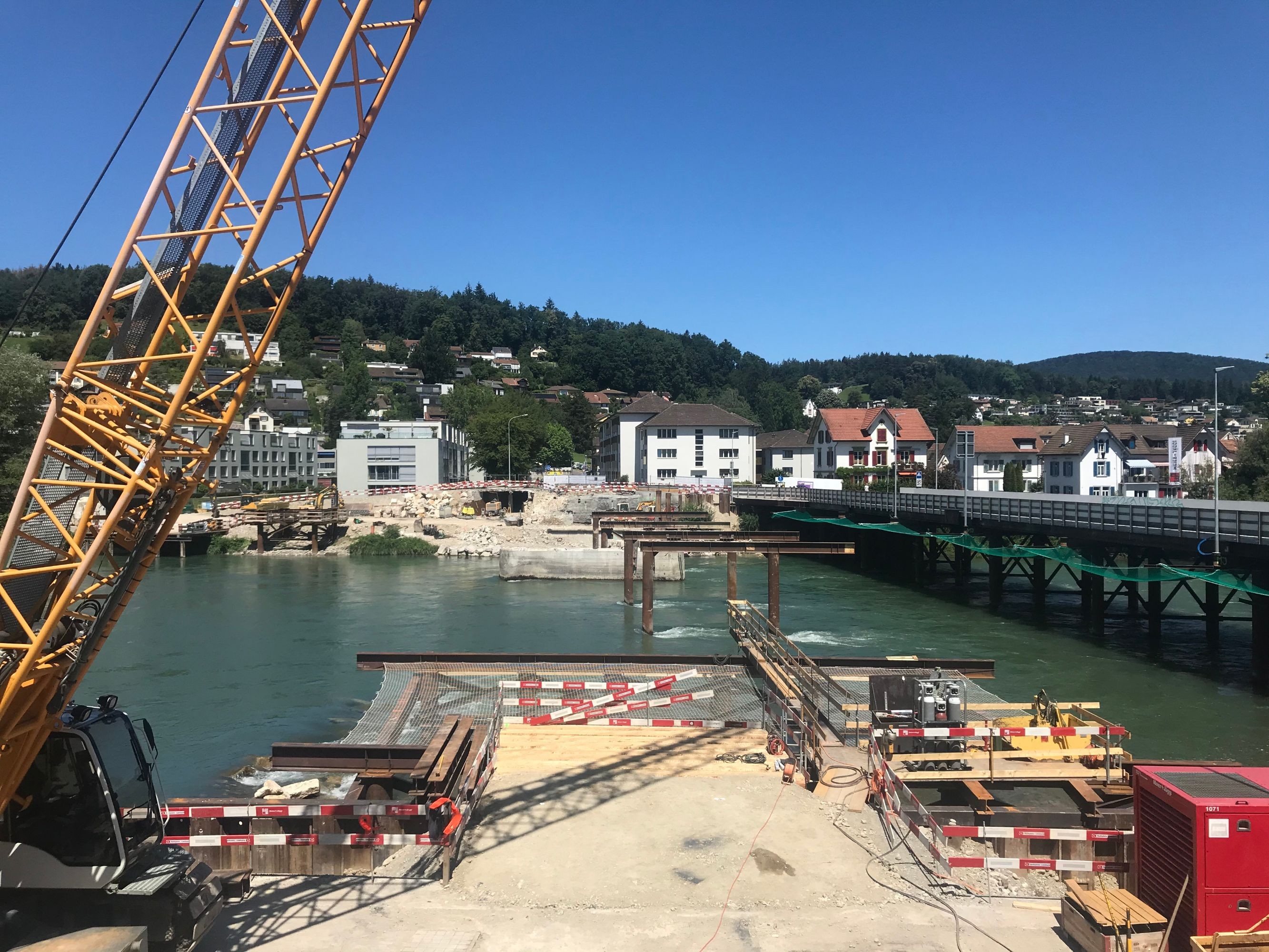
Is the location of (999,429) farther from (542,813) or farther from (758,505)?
(542,813)

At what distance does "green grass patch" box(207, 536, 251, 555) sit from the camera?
59.3m

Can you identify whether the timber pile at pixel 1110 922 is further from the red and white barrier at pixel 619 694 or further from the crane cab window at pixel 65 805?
the red and white barrier at pixel 619 694

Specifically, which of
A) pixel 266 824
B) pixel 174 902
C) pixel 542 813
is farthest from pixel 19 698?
pixel 542 813

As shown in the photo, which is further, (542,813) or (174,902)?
(542,813)

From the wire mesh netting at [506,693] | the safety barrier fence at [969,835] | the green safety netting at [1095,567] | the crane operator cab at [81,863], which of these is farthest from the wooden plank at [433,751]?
the green safety netting at [1095,567]

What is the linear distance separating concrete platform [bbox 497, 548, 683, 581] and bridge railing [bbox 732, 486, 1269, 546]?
13.1 metres

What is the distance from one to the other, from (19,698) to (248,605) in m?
33.3

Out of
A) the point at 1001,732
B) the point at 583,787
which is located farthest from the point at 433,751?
the point at 1001,732

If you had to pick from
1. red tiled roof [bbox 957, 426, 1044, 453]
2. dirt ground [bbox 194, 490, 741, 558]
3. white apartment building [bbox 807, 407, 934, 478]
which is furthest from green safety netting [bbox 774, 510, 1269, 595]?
red tiled roof [bbox 957, 426, 1044, 453]

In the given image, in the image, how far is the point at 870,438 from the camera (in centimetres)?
8875

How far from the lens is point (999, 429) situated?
8681cm

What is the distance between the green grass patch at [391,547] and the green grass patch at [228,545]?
24.5 ft

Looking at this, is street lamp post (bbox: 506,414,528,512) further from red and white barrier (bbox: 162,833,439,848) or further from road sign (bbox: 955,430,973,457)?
red and white barrier (bbox: 162,833,439,848)

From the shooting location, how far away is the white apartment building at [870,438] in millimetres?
88500
